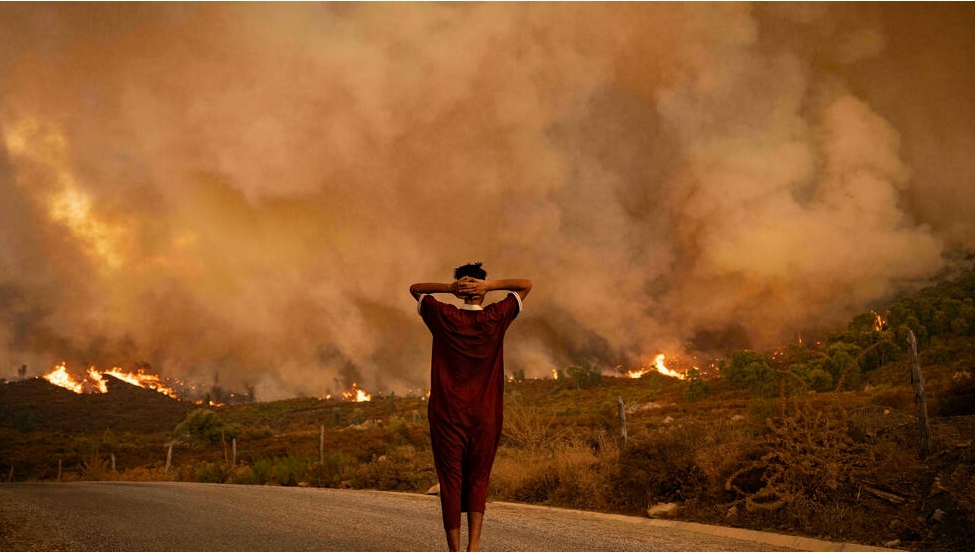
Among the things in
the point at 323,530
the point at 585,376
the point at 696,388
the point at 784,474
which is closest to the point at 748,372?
the point at 696,388

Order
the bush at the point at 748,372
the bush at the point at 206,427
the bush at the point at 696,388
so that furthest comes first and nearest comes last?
the bush at the point at 696,388 < the bush at the point at 748,372 < the bush at the point at 206,427

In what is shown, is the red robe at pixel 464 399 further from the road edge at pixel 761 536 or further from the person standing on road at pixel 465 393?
the road edge at pixel 761 536

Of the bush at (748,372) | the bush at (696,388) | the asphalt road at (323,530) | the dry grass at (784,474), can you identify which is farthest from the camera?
the bush at (696,388)

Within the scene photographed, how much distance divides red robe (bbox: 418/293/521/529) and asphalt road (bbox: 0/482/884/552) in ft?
6.47

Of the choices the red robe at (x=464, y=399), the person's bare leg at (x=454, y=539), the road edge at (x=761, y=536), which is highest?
the red robe at (x=464, y=399)

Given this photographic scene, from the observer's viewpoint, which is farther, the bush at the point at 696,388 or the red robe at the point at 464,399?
the bush at the point at 696,388

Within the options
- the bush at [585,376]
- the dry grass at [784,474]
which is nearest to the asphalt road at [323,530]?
Result: the dry grass at [784,474]

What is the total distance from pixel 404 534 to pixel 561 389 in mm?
122840

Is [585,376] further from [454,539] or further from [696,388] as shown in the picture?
[454,539]

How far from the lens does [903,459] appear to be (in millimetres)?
9500

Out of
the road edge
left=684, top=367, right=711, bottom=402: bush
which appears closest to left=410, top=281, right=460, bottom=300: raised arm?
the road edge

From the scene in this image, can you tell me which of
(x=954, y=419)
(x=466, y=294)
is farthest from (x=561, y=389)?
(x=466, y=294)

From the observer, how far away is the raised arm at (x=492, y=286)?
198 inches

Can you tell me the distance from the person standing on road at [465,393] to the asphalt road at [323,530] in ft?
6.36
